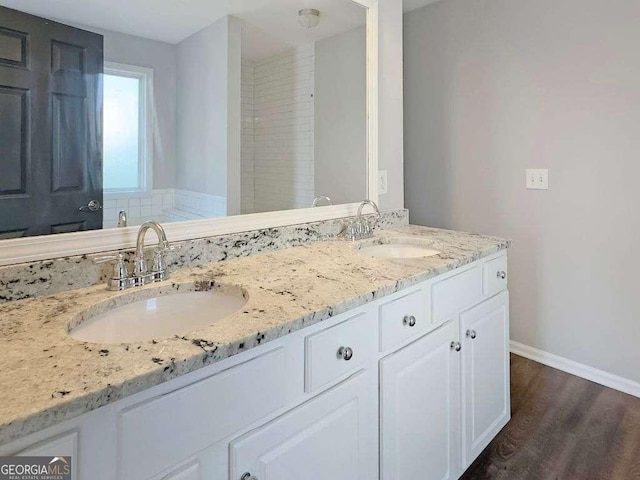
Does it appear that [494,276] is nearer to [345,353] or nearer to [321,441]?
[345,353]

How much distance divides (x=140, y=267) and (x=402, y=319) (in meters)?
0.73

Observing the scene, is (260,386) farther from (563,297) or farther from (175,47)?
(563,297)

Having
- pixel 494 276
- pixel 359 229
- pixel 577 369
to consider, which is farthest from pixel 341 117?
pixel 577 369

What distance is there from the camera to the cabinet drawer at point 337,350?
926 millimetres

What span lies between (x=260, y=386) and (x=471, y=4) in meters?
2.75

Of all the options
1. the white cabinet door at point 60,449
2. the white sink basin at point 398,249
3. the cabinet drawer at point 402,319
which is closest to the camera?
the white cabinet door at point 60,449

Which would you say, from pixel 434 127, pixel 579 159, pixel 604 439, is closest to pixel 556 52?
pixel 579 159

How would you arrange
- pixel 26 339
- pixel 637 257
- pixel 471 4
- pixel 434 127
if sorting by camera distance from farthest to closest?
pixel 434 127 → pixel 471 4 → pixel 637 257 → pixel 26 339

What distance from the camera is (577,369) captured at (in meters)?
2.35

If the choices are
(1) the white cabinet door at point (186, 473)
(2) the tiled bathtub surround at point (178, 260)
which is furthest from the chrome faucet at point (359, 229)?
(1) the white cabinet door at point (186, 473)

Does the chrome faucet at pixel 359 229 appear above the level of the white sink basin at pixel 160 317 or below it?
above

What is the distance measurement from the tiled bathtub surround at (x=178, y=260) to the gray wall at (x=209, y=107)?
191mm

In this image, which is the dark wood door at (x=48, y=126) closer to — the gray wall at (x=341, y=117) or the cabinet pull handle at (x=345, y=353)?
the cabinet pull handle at (x=345, y=353)

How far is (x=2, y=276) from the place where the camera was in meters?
0.97
